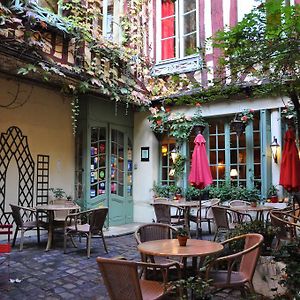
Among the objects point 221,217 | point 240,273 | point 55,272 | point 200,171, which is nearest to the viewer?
point 240,273

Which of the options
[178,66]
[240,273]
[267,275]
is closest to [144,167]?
[178,66]

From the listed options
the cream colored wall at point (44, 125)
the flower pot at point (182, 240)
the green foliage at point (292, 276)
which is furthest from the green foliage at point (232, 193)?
the green foliage at point (292, 276)

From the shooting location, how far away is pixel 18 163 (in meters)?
7.04

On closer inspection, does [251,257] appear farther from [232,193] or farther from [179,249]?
[232,193]

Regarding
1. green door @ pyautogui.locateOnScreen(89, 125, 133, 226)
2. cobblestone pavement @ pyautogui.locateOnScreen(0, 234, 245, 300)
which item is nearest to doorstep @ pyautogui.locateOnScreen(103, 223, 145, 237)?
green door @ pyautogui.locateOnScreen(89, 125, 133, 226)

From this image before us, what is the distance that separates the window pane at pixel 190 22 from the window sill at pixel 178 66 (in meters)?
0.78

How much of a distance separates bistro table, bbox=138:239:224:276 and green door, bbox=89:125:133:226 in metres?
4.80

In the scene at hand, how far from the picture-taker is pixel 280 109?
24.0 ft

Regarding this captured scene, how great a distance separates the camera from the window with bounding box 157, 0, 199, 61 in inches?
338

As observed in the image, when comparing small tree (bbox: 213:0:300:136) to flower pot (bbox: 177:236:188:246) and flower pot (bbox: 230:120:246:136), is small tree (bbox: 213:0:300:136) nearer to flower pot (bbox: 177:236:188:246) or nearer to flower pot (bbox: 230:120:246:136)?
flower pot (bbox: 177:236:188:246)

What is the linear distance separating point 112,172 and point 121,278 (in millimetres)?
6298

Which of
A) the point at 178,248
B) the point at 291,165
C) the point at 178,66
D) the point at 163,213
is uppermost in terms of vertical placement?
the point at 178,66

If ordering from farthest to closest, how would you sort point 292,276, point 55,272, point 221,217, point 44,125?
point 44,125 < point 221,217 < point 55,272 < point 292,276

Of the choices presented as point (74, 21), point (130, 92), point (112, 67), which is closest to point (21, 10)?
point (74, 21)
